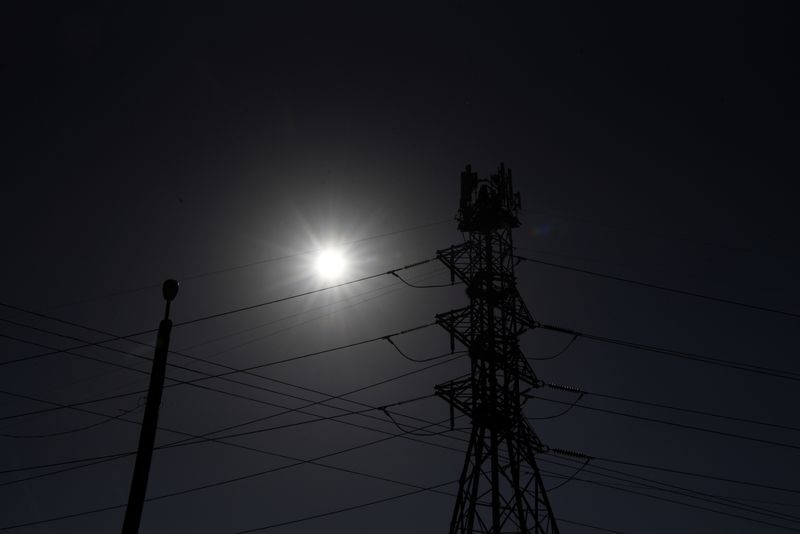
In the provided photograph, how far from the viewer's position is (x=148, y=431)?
15008mm

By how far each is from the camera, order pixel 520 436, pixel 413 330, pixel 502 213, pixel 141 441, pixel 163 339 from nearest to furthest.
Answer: pixel 141 441 → pixel 163 339 → pixel 520 436 → pixel 413 330 → pixel 502 213

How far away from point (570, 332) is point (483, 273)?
468 centimetres

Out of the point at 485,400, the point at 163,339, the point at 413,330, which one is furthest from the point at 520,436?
the point at 163,339

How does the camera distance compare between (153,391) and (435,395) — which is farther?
(435,395)

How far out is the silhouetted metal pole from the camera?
13945 mm

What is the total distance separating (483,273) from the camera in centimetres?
2942

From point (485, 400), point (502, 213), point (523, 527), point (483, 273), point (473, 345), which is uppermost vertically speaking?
point (502, 213)

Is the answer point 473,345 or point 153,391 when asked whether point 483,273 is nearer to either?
point 473,345

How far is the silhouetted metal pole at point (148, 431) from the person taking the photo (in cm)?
1395

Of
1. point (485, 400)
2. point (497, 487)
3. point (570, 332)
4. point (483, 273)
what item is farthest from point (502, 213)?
point (497, 487)

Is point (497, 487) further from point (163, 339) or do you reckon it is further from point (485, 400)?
point (163, 339)

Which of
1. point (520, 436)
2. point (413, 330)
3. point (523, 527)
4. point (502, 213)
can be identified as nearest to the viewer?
point (523, 527)

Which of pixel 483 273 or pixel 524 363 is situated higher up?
pixel 483 273

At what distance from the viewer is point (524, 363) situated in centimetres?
2741
